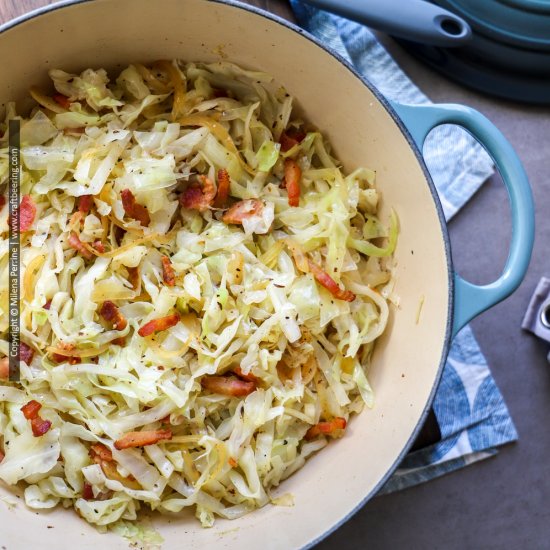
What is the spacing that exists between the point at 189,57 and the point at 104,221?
1.23 ft

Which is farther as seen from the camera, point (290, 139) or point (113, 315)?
point (290, 139)

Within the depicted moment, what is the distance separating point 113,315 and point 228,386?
25cm

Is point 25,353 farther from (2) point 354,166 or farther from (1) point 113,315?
(2) point 354,166

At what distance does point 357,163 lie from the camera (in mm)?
1438

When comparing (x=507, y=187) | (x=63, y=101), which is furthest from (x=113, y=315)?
(x=507, y=187)

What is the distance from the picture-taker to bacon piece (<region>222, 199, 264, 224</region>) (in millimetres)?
1365

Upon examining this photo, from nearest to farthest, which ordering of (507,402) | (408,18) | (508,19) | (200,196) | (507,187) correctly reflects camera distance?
(507,187) < (200,196) < (408,18) < (508,19) < (507,402)

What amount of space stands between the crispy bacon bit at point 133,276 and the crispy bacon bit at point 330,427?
44cm

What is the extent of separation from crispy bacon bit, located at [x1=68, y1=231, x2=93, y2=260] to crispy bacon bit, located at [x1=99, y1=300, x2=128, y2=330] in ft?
0.32

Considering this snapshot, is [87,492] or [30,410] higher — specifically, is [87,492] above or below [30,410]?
below

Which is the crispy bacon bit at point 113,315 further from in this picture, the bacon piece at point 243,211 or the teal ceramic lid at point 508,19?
the teal ceramic lid at point 508,19

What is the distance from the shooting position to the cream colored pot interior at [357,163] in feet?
4.13

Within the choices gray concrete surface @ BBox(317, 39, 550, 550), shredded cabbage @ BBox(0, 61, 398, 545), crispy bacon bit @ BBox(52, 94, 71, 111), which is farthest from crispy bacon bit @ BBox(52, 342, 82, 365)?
gray concrete surface @ BBox(317, 39, 550, 550)

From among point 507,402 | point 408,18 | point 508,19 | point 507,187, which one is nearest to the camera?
point 507,187
